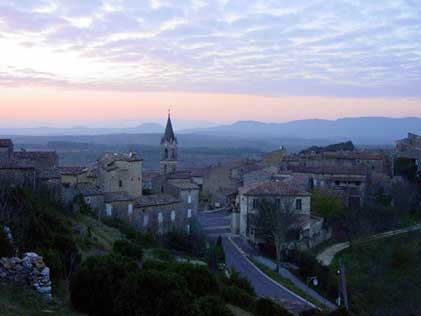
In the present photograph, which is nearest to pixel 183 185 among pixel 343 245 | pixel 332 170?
pixel 343 245

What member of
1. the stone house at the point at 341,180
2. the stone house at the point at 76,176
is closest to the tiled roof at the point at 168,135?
the stone house at the point at 341,180

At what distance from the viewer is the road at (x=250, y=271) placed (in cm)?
2180

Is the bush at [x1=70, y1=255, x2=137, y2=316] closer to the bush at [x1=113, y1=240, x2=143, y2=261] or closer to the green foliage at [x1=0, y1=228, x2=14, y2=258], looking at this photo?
the green foliage at [x1=0, y1=228, x2=14, y2=258]

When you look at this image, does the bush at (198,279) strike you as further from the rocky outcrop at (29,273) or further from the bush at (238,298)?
the rocky outcrop at (29,273)

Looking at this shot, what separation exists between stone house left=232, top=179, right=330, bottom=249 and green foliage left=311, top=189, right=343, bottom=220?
7.06 feet

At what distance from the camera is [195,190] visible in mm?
41719

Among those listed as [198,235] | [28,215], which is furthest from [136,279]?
[198,235]

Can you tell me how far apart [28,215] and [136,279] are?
5981mm

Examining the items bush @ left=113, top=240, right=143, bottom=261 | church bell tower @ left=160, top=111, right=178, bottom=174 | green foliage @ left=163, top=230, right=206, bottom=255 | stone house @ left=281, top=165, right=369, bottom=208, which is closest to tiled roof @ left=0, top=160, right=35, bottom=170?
bush @ left=113, top=240, right=143, bottom=261

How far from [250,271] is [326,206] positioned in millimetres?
16354

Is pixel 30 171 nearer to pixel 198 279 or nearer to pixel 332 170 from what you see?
pixel 198 279

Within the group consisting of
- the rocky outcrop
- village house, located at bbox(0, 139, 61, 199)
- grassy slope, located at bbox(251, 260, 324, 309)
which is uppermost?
village house, located at bbox(0, 139, 61, 199)

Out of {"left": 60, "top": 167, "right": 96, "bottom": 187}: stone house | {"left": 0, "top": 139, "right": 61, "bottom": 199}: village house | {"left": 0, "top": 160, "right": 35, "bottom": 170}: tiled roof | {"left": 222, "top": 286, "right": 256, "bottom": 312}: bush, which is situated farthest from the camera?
{"left": 60, "top": 167, "right": 96, "bottom": 187}: stone house

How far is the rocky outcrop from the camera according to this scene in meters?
12.6
